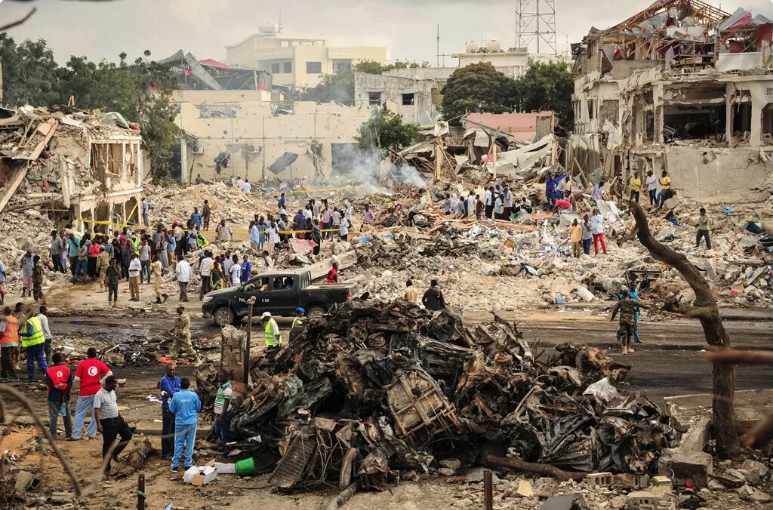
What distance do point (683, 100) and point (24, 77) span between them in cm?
3722

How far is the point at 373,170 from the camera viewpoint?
5628cm

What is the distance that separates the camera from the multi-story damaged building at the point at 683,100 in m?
35.8

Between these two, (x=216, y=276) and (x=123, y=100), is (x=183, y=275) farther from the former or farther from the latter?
(x=123, y=100)

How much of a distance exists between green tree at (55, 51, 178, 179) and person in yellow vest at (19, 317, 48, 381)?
3839 cm

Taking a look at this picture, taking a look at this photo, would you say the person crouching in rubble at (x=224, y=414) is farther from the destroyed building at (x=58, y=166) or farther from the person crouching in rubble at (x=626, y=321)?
the destroyed building at (x=58, y=166)

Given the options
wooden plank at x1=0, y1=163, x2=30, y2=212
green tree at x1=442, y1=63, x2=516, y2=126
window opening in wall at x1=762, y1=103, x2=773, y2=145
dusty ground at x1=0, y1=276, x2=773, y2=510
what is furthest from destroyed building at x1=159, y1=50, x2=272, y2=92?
dusty ground at x1=0, y1=276, x2=773, y2=510

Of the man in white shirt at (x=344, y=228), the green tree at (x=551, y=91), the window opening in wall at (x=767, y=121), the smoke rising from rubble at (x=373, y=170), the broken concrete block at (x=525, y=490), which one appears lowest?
the broken concrete block at (x=525, y=490)

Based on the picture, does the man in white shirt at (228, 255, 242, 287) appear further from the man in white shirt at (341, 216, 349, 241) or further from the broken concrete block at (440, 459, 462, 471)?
the broken concrete block at (440, 459, 462, 471)

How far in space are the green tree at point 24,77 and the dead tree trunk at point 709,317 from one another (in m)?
50.0

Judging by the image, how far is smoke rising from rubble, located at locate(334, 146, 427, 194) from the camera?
2031 inches

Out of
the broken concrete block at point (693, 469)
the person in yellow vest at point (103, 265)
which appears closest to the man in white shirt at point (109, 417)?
the broken concrete block at point (693, 469)

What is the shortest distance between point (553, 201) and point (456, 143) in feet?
65.4

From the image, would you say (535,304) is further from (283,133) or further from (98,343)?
(283,133)

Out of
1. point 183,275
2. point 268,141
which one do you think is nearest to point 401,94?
point 268,141
